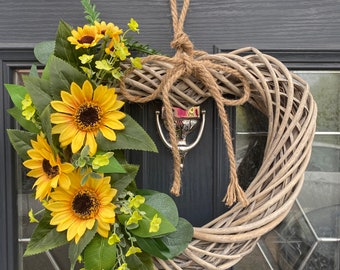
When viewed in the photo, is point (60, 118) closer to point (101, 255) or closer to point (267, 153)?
point (101, 255)

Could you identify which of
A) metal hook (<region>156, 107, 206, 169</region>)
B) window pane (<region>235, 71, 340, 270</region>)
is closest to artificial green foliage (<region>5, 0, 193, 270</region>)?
metal hook (<region>156, 107, 206, 169</region>)

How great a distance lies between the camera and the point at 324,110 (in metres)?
0.85

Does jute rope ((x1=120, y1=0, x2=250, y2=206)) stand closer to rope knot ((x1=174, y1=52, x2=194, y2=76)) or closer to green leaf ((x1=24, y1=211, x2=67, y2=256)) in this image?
rope knot ((x1=174, y1=52, x2=194, y2=76))

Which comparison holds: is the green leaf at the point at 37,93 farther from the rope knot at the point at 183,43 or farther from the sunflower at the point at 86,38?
the rope knot at the point at 183,43

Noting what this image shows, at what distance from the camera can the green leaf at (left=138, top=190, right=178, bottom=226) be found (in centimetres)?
66

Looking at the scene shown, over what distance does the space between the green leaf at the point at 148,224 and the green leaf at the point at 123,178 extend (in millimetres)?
41

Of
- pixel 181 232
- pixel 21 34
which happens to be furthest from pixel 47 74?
pixel 181 232

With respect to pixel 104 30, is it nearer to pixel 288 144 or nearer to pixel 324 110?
pixel 288 144

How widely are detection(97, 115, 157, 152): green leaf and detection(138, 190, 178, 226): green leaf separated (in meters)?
0.10

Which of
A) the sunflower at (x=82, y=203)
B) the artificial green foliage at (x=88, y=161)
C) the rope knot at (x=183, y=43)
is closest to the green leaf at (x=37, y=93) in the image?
the artificial green foliage at (x=88, y=161)

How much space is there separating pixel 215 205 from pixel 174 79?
0.28 m

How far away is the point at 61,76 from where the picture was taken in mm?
603

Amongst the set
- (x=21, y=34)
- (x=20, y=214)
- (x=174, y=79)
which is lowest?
(x=20, y=214)

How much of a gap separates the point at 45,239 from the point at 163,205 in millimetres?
184
